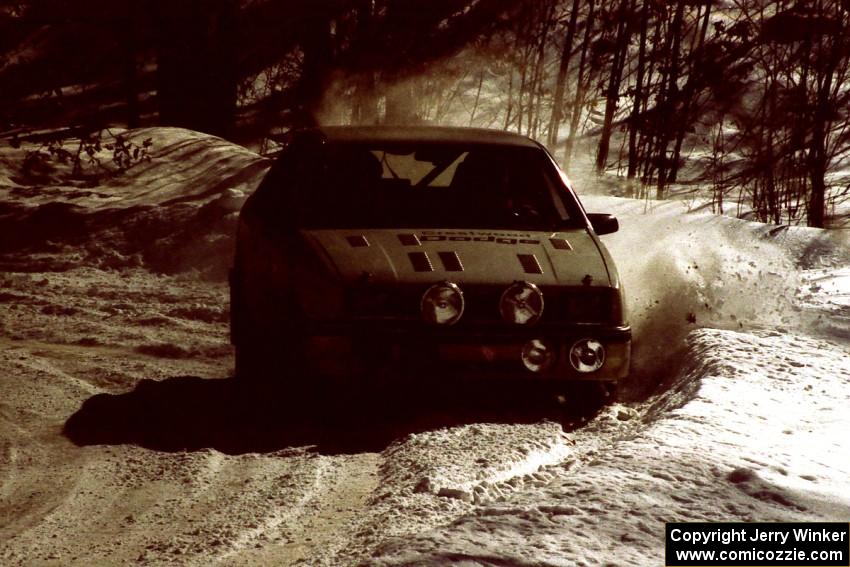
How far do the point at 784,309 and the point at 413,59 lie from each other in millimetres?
9993

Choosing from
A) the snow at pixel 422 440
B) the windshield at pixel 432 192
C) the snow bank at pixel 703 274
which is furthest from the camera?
the snow bank at pixel 703 274

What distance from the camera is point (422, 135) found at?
7.17 m

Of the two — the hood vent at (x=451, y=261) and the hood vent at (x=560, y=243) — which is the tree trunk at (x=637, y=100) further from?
the hood vent at (x=451, y=261)

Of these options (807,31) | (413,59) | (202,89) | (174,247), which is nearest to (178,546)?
(174,247)

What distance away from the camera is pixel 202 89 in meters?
17.0

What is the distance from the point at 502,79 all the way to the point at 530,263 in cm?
1751

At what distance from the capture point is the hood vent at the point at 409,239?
629 cm

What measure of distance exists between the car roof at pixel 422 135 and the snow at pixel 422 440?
146cm

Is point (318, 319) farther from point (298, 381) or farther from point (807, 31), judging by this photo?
point (807, 31)

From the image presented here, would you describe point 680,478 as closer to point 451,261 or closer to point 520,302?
point 520,302

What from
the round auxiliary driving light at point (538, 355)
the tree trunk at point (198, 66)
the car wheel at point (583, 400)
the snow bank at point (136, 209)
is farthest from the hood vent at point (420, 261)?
the tree trunk at point (198, 66)

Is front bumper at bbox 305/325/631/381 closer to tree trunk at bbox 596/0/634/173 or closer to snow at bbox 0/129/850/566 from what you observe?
snow at bbox 0/129/850/566

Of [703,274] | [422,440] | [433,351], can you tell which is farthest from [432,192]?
[703,274]

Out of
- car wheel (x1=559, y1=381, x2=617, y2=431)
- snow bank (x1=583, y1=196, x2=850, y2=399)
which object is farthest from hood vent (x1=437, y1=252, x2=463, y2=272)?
snow bank (x1=583, y1=196, x2=850, y2=399)
